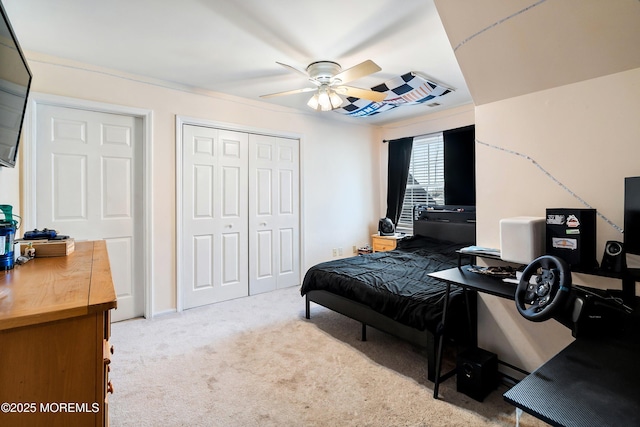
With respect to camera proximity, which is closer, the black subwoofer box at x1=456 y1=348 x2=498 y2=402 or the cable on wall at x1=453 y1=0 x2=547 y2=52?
the cable on wall at x1=453 y1=0 x2=547 y2=52

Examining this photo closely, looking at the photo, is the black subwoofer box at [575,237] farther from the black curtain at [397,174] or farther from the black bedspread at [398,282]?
the black curtain at [397,174]

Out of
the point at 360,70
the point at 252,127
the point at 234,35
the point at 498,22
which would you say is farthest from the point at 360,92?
the point at 252,127

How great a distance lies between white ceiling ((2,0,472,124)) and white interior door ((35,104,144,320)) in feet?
1.85

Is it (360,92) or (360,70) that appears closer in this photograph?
(360,70)

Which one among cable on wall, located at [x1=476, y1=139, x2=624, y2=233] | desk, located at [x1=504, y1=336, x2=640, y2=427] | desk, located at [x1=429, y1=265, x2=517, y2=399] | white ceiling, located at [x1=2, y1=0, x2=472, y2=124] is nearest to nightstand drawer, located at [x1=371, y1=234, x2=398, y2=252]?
white ceiling, located at [x1=2, y1=0, x2=472, y2=124]

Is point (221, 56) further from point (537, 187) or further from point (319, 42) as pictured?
point (537, 187)

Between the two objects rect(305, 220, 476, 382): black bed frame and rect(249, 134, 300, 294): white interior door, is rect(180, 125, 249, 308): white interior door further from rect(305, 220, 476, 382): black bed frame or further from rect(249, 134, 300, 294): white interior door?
rect(305, 220, 476, 382): black bed frame

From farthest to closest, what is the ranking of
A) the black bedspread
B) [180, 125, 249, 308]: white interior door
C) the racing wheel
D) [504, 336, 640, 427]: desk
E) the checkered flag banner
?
[180, 125, 249, 308]: white interior door < the checkered flag banner < the black bedspread < the racing wheel < [504, 336, 640, 427]: desk

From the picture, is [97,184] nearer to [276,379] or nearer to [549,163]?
[276,379]

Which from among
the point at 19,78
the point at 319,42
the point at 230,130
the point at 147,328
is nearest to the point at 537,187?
the point at 319,42

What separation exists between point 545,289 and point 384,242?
11.5ft

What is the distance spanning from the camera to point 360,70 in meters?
2.39

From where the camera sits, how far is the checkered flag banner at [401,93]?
3.21 metres

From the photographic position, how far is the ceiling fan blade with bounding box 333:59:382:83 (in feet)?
7.42
